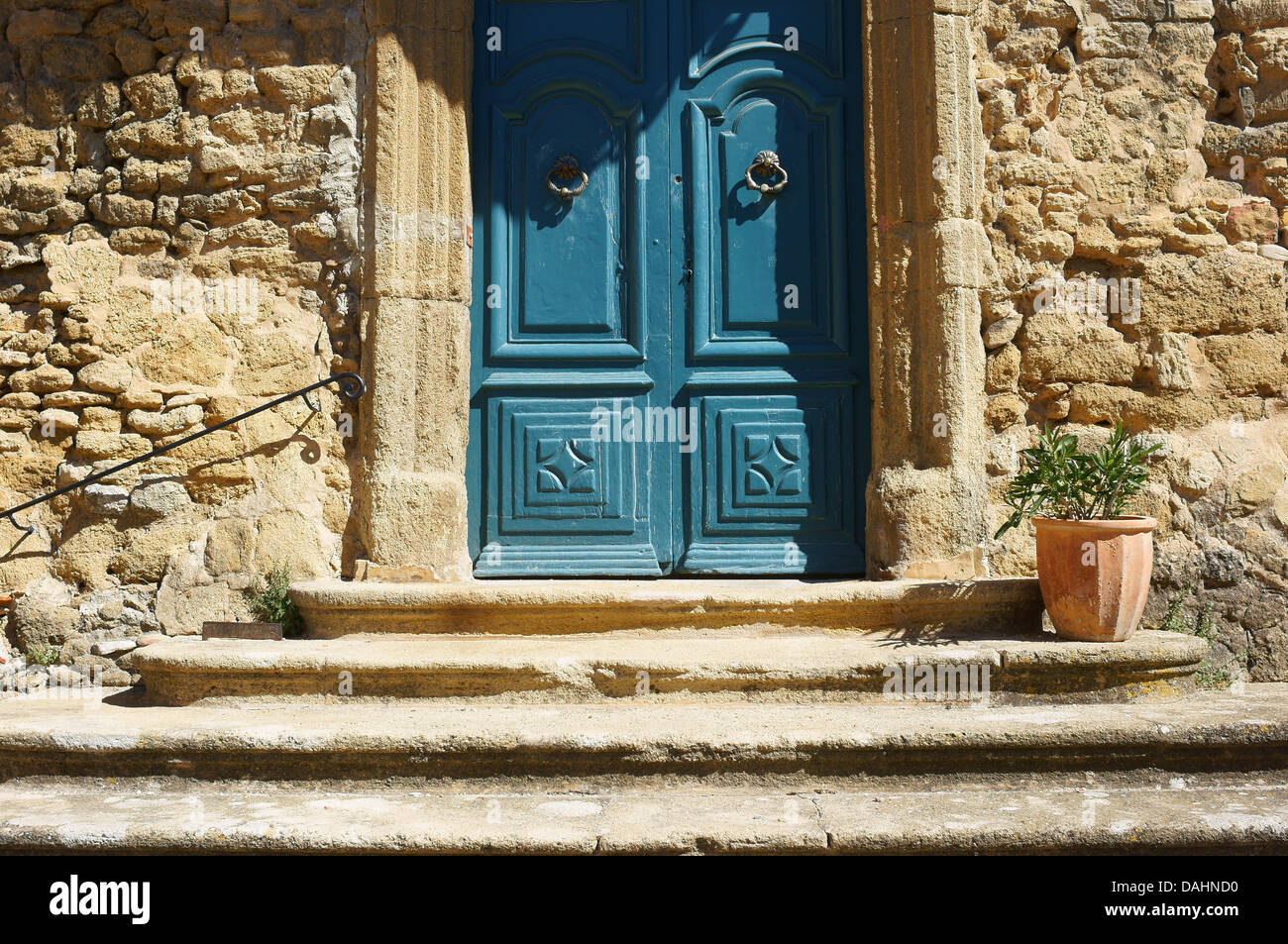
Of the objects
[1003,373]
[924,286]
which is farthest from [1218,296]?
[924,286]

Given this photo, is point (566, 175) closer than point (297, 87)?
No

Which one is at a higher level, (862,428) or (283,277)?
(283,277)

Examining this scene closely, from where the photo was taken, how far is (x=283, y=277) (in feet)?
12.6

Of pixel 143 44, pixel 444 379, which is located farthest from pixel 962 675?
pixel 143 44

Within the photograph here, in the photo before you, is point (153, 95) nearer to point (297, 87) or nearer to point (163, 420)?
point (297, 87)

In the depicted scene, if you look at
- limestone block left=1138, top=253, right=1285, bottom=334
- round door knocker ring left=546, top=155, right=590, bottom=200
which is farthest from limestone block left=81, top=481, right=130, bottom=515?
limestone block left=1138, top=253, right=1285, bottom=334

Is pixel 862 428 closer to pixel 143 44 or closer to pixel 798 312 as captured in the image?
pixel 798 312

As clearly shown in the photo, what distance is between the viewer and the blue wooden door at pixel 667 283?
395 centimetres

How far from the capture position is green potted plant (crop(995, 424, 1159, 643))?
309cm

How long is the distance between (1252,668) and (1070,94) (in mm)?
2311

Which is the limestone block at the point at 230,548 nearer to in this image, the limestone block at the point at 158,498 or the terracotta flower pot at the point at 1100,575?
the limestone block at the point at 158,498

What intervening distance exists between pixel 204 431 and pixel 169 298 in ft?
1.87

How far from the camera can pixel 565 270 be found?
4027 millimetres

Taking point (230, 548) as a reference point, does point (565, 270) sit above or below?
above
